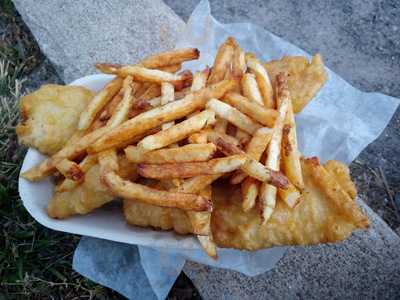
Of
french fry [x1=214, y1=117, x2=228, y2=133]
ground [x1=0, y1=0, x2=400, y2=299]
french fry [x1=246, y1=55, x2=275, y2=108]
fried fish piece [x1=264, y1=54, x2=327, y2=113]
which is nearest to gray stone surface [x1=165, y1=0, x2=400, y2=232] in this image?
ground [x1=0, y1=0, x2=400, y2=299]

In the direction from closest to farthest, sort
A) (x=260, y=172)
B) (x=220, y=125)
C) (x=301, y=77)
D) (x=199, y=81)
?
(x=260, y=172) → (x=220, y=125) → (x=199, y=81) → (x=301, y=77)

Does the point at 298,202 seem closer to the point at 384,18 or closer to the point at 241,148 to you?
the point at 241,148

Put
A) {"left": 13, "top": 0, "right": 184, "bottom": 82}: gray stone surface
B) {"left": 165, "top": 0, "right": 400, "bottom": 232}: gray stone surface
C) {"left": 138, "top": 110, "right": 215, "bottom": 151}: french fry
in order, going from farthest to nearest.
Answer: {"left": 165, "top": 0, "right": 400, "bottom": 232}: gray stone surface
{"left": 13, "top": 0, "right": 184, "bottom": 82}: gray stone surface
{"left": 138, "top": 110, "right": 215, "bottom": 151}: french fry

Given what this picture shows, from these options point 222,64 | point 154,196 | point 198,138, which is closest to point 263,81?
point 222,64

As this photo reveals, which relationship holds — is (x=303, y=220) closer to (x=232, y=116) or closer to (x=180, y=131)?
(x=232, y=116)

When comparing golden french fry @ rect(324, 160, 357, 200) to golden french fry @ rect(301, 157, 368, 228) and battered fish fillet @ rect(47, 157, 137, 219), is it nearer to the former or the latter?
golden french fry @ rect(301, 157, 368, 228)

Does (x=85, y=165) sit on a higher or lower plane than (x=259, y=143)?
lower

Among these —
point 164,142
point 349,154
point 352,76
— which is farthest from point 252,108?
point 352,76

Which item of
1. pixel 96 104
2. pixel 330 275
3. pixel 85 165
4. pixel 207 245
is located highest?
pixel 96 104

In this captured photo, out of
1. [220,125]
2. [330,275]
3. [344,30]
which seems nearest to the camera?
[220,125]
